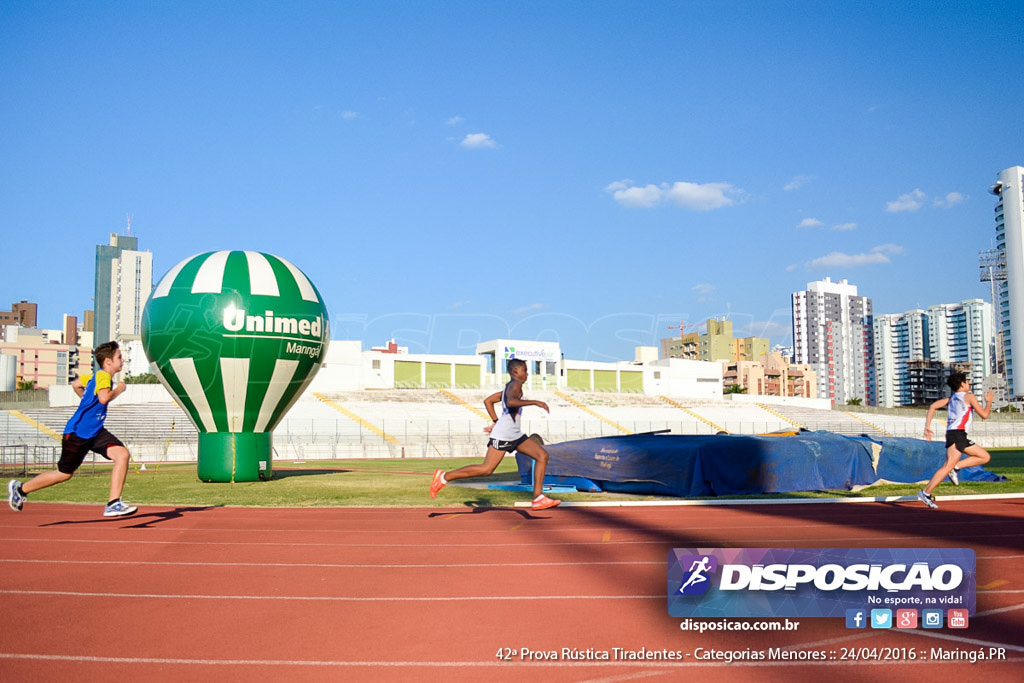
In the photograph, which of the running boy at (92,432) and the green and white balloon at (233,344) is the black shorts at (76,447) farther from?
the green and white balloon at (233,344)

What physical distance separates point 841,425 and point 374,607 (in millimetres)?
62914

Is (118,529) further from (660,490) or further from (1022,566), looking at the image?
(1022,566)

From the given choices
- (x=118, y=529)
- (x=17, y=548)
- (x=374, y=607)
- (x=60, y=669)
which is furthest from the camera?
(x=118, y=529)

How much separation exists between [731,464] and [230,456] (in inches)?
448

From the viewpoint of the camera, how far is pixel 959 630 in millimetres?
4383

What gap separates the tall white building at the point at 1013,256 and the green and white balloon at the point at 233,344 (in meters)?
122

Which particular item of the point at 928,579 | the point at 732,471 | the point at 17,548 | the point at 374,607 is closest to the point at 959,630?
the point at 928,579

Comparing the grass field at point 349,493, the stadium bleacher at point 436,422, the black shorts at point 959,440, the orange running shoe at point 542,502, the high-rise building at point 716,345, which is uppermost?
the high-rise building at point 716,345

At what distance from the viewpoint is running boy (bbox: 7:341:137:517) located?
940 cm

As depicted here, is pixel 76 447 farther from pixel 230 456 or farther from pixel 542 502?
pixel 230 456

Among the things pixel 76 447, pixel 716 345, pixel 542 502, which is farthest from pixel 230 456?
pixel 716 345

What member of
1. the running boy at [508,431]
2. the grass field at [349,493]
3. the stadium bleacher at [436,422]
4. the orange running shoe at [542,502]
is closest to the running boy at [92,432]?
the grass field at [349,493]

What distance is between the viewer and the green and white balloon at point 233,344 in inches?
696

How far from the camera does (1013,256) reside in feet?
382
